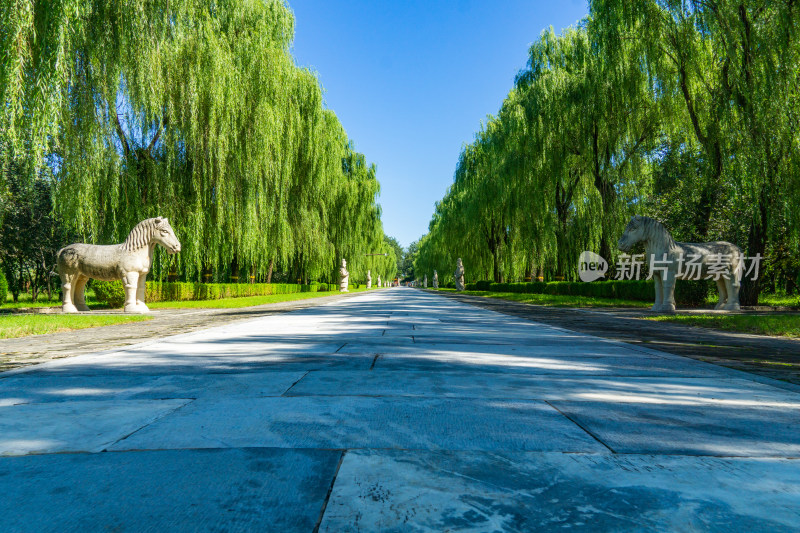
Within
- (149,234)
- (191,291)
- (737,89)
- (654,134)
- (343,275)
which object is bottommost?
(191,291)

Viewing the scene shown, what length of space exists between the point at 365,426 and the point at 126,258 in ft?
34.6

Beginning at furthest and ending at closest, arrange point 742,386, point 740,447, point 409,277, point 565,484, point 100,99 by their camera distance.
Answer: point 409,277, point 100,99, point 742,386, point 740,447, point 565,484

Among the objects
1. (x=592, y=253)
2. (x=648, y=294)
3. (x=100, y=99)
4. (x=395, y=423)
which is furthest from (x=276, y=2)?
(x=395, y=423)

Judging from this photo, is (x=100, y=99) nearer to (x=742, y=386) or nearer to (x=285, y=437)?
(x=285, y=437)

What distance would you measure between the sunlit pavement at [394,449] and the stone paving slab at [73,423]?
0.05 ft

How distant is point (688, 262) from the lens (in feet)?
35.3

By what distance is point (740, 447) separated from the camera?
6.63ft

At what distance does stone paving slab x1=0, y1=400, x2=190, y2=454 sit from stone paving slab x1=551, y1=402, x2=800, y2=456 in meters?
2.31

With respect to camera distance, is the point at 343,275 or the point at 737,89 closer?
the point at 737,89

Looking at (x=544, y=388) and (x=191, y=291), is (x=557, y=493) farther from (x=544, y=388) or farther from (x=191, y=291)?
(x=191, y=291)

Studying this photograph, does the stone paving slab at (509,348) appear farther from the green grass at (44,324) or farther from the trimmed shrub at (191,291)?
the trimmed shrub at (191,291)

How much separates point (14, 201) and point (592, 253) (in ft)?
91.8

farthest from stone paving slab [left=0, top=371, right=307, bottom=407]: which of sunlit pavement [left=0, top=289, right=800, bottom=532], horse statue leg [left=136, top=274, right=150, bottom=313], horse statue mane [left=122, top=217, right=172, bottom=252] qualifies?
horse statue leg [left=136, top=274, right=150, bottom=313]

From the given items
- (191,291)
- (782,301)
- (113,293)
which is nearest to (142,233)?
(113,293)
